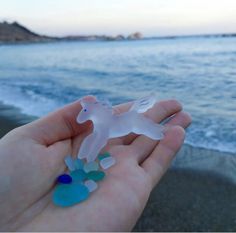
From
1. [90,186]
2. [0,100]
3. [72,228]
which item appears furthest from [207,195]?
[0,100]

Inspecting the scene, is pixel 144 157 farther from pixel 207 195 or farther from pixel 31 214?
pixel 207 195

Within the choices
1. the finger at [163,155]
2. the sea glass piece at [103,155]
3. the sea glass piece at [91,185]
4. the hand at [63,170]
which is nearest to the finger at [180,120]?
the hand at [63,170]

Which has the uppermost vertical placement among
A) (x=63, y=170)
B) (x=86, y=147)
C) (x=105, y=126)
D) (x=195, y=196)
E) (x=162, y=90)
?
(x=105, y=126)

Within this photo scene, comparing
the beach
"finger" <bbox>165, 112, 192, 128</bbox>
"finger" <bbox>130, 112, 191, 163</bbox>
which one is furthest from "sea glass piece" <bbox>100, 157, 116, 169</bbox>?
the beach

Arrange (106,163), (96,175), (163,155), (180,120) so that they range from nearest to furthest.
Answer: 1. (96,175)
2. (106,163)
3. (163,155)
4. (180,120)

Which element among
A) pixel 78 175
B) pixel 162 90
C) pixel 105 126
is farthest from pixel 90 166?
pixel 162 90

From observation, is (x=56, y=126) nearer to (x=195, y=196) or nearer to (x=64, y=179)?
(x=64, y=179)

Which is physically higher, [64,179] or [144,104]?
[144,104]
